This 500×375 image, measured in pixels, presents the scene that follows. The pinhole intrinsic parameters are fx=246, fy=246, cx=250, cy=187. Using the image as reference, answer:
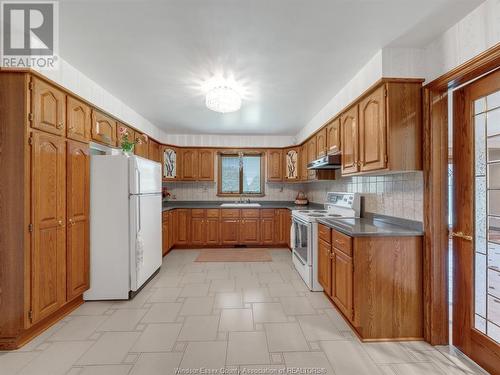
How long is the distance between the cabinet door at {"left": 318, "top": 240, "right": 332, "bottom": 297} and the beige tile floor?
0.18 m

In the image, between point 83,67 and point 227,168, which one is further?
point 227,168

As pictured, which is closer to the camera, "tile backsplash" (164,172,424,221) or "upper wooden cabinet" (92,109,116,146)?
"tile backsplash" (164,172,424,221)

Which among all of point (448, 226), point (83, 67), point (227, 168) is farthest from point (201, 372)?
point (227, 168)

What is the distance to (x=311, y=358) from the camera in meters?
1.83

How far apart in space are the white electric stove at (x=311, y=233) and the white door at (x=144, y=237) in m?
2.03

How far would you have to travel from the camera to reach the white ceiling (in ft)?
5.46

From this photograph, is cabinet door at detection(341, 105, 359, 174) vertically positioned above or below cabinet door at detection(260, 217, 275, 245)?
above

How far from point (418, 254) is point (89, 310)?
321 cm

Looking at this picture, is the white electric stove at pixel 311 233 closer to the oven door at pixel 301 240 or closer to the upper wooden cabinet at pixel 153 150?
the oven door at pixel 301 240

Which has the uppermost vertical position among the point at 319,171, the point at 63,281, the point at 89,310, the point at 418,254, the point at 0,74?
the point at 0,74

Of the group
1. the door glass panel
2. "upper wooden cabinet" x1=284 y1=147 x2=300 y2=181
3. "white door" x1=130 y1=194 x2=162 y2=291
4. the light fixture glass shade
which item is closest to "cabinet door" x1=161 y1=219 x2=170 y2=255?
"white door" x1=130 y1=194 x2=162 y2=291

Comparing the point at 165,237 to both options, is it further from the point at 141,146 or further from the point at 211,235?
the point at 141,146

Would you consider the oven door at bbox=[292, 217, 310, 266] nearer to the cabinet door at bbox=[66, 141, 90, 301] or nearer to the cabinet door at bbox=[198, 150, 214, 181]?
the cabinet door at bbox=[198, 150, 214, 181]

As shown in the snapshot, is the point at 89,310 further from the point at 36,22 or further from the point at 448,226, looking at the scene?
the point at 448,226
